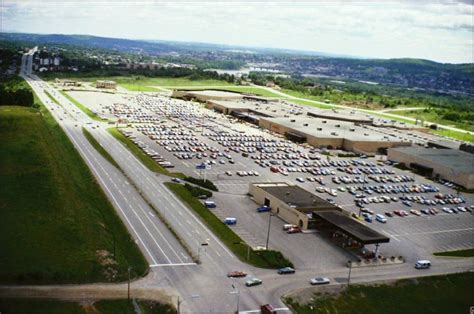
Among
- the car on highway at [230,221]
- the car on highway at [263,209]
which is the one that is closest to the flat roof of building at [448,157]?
Answer: the car on highway at [263,209]

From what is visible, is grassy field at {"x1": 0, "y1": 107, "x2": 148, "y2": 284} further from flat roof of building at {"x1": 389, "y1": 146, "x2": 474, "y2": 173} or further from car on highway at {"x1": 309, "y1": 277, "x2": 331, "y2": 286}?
flat roof of building at {"x1": 389, "y1": 146, "x2": 474, "y2": 173}

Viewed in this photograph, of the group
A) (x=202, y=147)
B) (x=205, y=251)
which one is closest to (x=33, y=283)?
(x=205, y=251)

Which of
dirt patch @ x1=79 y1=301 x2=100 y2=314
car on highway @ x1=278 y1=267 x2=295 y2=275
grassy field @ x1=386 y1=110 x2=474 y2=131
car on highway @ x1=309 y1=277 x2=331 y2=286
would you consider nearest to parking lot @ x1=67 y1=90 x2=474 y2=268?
car on highway @ x1=278 y1=267 x2=295 y2=275

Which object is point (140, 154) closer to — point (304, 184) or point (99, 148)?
point (99, 148)

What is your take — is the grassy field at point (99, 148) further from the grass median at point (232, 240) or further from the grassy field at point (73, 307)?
the grassy field at point (73, 307)

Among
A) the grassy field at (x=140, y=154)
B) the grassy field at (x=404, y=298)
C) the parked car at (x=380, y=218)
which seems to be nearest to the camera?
the grassy field at (x=404, y=298)

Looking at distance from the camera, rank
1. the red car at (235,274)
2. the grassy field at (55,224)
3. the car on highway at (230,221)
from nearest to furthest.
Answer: the grassy field at (55,224) → the red car at (235,274) → the car on highway at (230,221)
